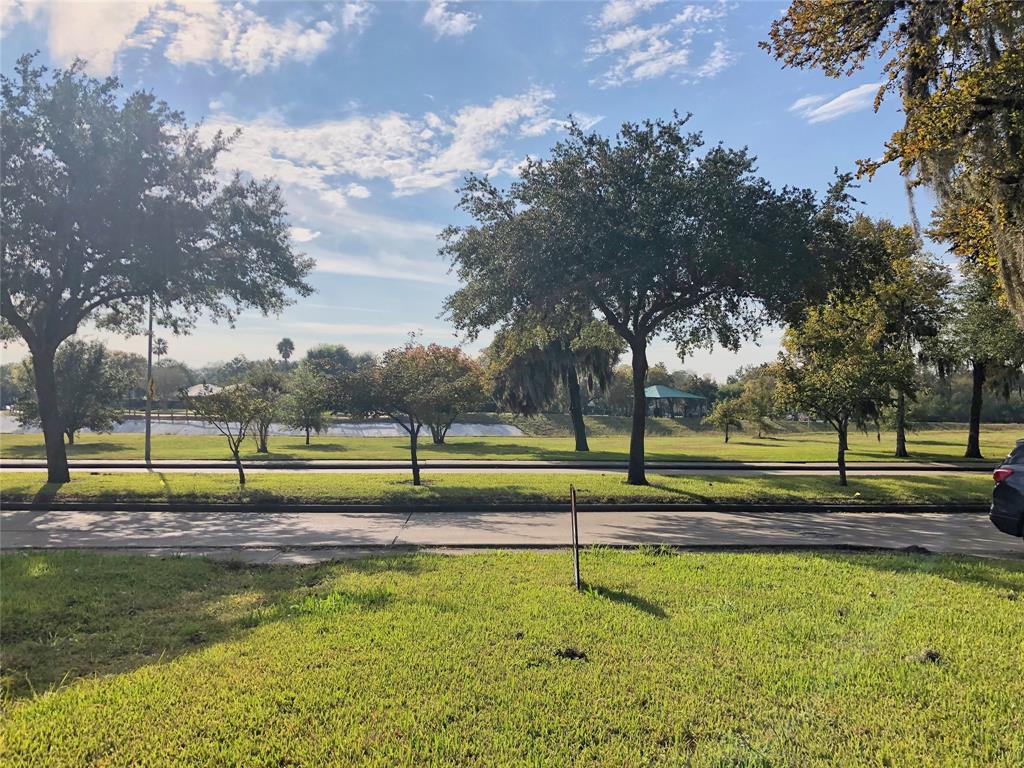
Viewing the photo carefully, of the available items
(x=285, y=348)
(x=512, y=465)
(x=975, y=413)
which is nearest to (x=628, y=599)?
(x=512, y=465)

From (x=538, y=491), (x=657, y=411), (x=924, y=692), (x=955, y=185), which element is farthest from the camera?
(x=657, y=411)

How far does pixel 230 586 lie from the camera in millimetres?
6266

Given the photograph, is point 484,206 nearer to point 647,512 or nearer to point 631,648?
point 647,512

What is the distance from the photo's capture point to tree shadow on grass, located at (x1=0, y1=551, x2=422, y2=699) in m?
4.25

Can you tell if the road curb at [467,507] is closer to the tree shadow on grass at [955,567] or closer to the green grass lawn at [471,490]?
the green grass lawn at [471,490]

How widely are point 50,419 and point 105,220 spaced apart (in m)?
5.36

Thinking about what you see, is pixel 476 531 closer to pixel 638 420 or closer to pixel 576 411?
pixel 638 420

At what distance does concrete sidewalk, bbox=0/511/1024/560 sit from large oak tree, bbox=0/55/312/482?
6091mm

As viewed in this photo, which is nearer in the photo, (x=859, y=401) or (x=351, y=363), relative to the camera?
(x=859, y=401)

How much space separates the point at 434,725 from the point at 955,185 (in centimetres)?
1037

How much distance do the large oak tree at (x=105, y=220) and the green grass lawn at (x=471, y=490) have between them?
2615 mm

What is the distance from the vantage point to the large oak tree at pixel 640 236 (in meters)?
13.2

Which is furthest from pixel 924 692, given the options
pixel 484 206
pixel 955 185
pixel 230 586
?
pixel 484 206

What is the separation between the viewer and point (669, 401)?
66250mm
